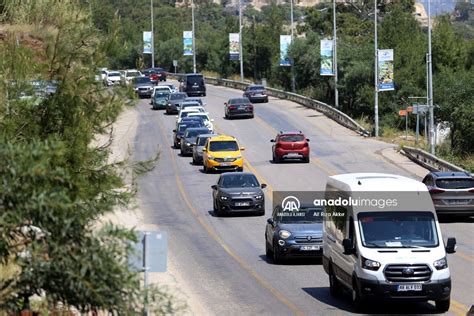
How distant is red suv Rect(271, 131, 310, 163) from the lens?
52.6 metres

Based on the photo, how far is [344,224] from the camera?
69.5 ft

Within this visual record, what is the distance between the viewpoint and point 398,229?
20.6 metres

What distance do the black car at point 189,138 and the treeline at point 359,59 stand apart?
5001mm

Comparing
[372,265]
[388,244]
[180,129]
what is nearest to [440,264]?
[388,244]

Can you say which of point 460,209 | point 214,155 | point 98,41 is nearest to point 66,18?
point 98,41

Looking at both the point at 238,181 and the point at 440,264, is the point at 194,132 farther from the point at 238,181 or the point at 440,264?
the point at 440,264

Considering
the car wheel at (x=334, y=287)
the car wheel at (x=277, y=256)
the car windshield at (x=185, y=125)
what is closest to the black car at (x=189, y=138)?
the car windshield at (x=185, y=125)

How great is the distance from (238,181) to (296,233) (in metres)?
12.0

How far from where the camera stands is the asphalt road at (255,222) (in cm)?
2230

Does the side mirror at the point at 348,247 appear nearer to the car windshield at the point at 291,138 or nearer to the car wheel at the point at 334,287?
the car wheel at the point at 334,287

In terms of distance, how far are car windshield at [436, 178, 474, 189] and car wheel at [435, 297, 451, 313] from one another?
15440mm

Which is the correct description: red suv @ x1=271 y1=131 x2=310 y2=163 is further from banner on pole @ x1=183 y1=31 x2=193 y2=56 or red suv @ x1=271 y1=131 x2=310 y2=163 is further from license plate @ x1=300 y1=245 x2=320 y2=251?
banner on pole @ x1=183 y1=31 x2=193 y2=56

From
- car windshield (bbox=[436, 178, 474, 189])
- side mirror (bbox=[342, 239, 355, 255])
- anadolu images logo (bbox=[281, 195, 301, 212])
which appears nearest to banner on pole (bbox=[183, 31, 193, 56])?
car windshield (bbox=[436, 178, 474, 189])

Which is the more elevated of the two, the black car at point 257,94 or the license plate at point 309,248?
the black car at point 257,94
